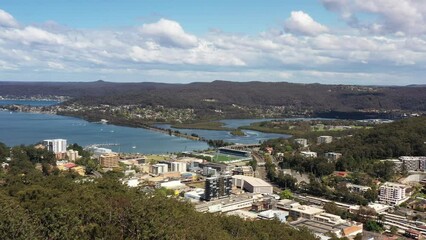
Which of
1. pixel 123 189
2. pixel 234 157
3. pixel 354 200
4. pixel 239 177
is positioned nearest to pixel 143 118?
pixel 234 157

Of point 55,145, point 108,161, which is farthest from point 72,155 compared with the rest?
point 108,161

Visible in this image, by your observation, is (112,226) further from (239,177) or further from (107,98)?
(107,98)

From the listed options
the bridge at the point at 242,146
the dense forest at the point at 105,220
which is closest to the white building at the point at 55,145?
the bridge at the point at 242,146

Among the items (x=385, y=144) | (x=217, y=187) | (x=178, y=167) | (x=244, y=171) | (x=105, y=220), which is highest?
(x=105, y=220)

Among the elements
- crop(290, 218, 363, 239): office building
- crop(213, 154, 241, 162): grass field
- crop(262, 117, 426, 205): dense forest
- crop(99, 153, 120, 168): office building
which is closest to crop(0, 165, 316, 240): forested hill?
crop(290, 218, 363, 239): office building

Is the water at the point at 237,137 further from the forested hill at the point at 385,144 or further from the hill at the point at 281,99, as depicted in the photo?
the hill at the point at 281,99

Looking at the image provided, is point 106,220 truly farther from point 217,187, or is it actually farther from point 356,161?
point 356,161
